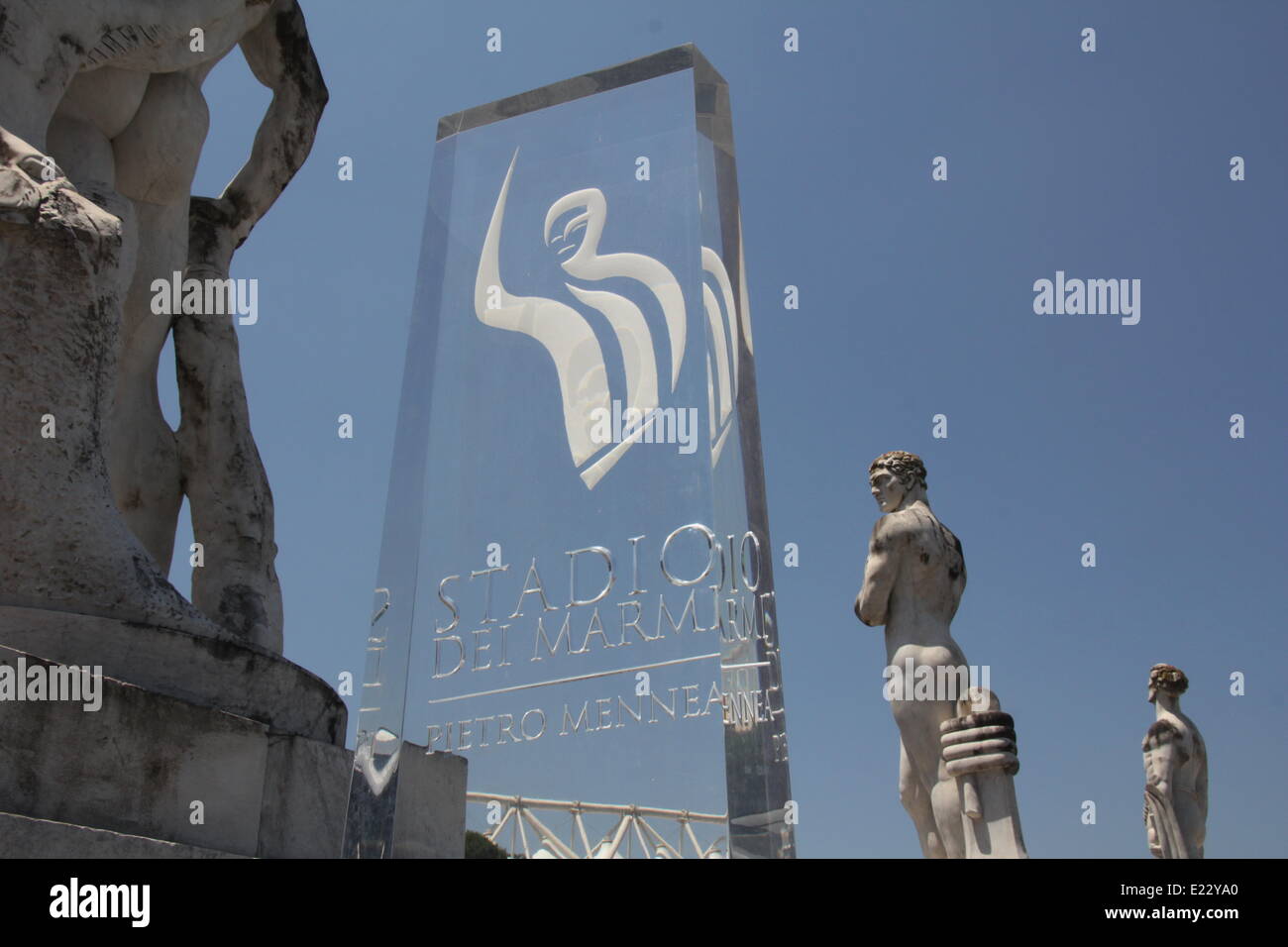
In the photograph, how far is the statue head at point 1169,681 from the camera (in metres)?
10.7

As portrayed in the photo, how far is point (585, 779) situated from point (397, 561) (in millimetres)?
1557

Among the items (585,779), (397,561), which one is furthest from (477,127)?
(585,779)

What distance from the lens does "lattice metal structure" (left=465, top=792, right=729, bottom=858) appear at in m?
5.18

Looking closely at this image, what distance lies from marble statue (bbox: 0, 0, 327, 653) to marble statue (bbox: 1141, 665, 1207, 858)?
7828 millimetres

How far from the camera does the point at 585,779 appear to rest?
18.2 ft

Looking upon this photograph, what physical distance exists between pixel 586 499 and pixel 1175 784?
6869 millimetres

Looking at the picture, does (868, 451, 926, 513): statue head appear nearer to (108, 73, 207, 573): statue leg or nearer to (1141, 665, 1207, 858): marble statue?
(108, 73, 207, 573): statue leg

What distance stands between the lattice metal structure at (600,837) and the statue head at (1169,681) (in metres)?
6.86

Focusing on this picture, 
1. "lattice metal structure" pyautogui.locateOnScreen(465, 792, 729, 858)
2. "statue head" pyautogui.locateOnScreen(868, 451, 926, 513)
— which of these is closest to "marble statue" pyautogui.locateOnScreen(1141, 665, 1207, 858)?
"statue head" pyautogui.locateOnScreen(868, 451, 926, 513)

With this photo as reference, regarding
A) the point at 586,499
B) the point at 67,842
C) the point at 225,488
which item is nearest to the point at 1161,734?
the point at 586,499

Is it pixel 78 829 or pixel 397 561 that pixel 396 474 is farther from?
pixel 78 829

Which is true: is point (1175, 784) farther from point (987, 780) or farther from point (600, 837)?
point (600, 837)

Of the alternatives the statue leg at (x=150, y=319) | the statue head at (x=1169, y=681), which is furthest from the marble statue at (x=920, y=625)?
the statue head at (x=1169, y=681)

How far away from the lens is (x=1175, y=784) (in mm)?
10531
